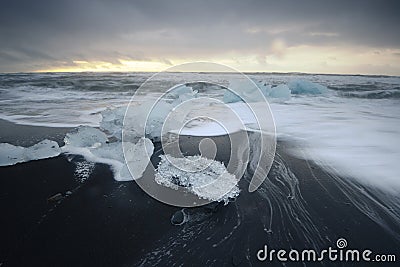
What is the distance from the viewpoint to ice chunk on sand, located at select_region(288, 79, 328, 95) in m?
14.5

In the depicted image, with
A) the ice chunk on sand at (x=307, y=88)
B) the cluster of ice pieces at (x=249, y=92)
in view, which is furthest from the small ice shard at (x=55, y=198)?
the ice chunk on sand at (x=307, y=88)

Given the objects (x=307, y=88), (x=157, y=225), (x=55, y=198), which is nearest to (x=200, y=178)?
(x=157, y=225)

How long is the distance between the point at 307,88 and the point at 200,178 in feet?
46.3

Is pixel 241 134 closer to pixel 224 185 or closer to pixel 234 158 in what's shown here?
pixel 234 158

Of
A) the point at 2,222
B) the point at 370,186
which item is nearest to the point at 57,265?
the point at 2,222

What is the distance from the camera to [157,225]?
216 centimetres

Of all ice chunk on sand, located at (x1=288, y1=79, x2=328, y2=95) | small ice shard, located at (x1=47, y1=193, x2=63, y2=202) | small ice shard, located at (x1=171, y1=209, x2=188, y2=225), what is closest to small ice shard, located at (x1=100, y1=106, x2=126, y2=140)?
small ice shard, located at (x1=47, y1=193, x2=63, y2=202)

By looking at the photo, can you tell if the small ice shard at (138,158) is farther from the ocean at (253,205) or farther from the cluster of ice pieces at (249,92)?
the cluster of ice pieces at (249,92)

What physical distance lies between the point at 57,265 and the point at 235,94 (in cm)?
1017

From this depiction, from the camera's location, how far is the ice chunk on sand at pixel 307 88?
14.5 meters

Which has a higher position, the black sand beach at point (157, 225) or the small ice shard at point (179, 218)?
the small ice shard at point (179, 218)

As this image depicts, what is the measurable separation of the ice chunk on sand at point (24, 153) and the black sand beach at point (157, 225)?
487 millimetres

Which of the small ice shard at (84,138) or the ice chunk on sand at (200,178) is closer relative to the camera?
the ice chunk on sand at (200,178)

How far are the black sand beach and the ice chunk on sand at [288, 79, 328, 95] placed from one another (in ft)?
42.9
